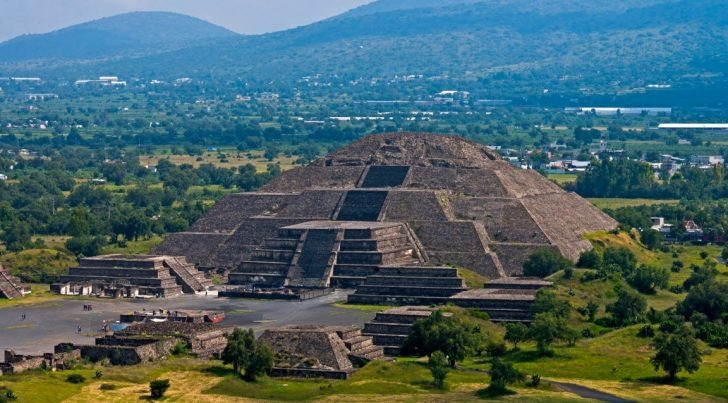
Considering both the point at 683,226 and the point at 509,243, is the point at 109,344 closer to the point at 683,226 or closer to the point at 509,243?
the point at 509,243

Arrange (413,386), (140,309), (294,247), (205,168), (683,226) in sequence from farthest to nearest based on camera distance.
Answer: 1. (205,168)
2. (683,226)
3. (294,247)
4. (140,309)
5. (413,386)

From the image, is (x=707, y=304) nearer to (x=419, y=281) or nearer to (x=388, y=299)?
(x=419, y=281)

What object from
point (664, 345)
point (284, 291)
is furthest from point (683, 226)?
point (664, 345)

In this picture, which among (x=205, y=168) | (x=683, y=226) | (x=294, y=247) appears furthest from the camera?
(x=205, y=168)

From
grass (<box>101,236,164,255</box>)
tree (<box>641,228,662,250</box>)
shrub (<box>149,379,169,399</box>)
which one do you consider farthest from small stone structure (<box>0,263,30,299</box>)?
tree (<box>641,228,662,250</box>)

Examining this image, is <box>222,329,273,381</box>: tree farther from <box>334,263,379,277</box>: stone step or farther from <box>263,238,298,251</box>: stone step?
<box>263,238,298,251</box>: stone step
